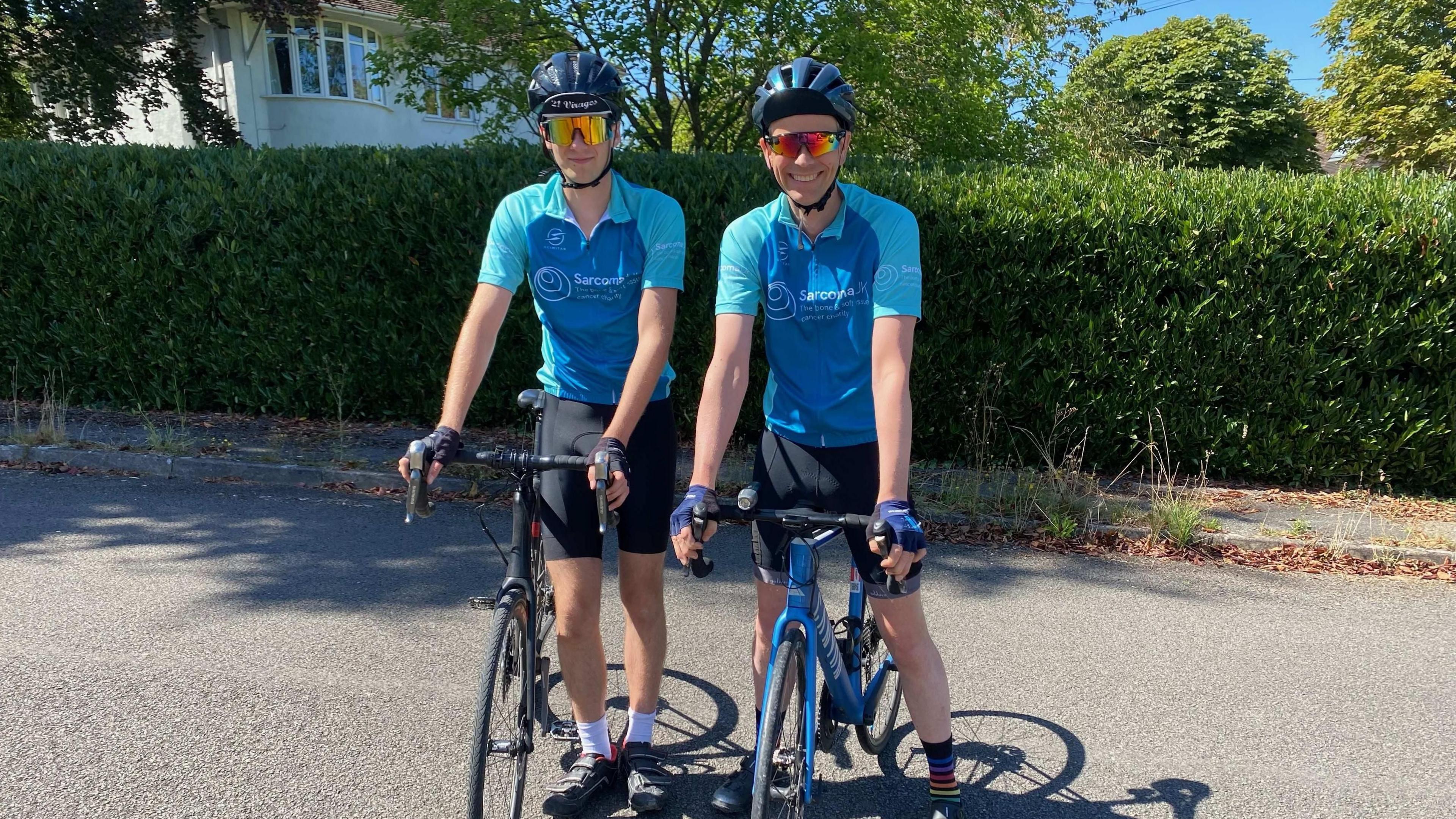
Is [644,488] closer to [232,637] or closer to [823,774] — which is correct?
[823,774]

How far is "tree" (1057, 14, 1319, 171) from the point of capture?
29516 mm

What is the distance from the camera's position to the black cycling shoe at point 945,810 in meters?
2.89

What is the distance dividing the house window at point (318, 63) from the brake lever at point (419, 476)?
2488 centimetres

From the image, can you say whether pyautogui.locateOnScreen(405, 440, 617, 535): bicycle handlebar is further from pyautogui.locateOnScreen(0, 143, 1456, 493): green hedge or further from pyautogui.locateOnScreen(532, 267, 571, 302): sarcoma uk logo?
pyautogui.locateOnScreen(0, 143, 1456, 493): green hedge

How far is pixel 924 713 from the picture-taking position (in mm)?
2852

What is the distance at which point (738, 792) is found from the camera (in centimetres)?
304

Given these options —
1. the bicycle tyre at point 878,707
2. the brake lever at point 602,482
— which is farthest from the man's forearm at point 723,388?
the bicycle tyre at point 878,707

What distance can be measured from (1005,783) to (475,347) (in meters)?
2.30

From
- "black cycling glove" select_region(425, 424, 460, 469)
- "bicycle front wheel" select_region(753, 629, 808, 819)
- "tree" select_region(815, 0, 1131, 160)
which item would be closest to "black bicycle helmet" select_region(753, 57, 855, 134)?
"black cycling glove" select_region(425, 424, 460, 469)

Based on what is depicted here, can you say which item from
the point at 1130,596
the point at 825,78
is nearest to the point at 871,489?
the point at 825,78

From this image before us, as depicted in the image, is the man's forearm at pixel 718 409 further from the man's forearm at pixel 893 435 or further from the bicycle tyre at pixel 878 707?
the bicycle tyre at pixel 878 707

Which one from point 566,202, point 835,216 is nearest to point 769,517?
point 835,216

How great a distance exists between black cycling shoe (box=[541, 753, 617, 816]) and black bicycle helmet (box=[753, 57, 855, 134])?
6.71ft

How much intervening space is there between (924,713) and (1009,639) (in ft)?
6.11
